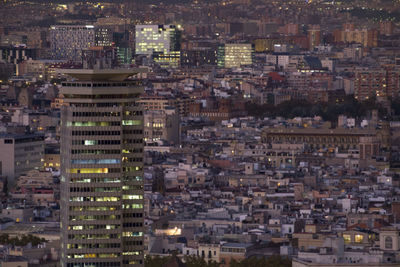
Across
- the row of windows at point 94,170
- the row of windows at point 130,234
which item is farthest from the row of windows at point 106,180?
the row of windows at point 130,234

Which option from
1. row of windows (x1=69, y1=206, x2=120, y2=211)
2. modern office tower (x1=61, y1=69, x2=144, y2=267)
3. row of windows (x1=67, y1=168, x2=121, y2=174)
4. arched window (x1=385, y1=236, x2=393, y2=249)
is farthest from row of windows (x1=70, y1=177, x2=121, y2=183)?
arched window (x1=385, y1=236, x2=393, y2=249)

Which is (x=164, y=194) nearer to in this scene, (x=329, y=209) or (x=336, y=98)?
(x=329, y=209)

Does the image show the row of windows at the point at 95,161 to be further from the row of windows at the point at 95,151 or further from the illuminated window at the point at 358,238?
the illuminated window at the point at 358,238

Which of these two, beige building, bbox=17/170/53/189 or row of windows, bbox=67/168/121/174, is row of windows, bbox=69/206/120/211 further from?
beige building, bbox=17/170/53/189

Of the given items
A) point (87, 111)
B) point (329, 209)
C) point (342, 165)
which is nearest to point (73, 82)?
point (87, 111)

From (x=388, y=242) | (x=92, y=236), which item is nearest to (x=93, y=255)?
(x=92, y=236)
